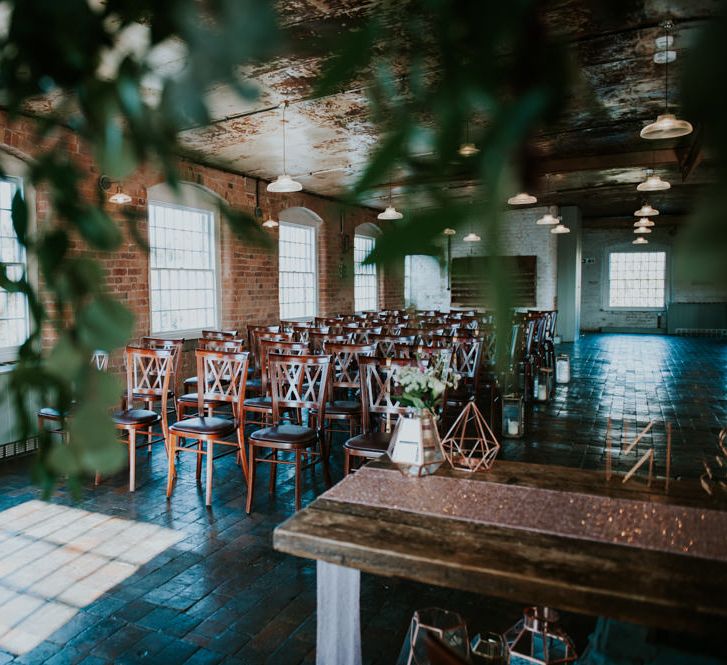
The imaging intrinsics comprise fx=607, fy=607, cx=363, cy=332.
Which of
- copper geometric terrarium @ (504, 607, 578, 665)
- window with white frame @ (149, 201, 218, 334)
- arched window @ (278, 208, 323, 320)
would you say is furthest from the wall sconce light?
arched window @ (278, 208, 323, 320)

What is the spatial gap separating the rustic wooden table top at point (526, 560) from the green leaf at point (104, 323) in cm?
A: 135

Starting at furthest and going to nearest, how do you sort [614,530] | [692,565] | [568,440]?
1. [568,440]
2. [614,530]
3. [692,565]

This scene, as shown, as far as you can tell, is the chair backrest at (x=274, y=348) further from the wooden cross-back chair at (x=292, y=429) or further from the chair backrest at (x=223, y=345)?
the wooden cross-back chair at (x=292, y=429)

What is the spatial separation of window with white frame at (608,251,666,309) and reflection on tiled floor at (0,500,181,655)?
18.7 metres

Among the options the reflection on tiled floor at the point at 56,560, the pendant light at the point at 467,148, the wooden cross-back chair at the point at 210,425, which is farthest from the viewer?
the wooden cross-back chair at the point at 210,425

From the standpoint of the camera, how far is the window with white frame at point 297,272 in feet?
35.6

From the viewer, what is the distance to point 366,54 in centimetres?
48

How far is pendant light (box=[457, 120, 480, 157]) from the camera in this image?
42cm

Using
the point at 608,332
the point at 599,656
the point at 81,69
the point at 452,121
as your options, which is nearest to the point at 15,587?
the point at 599,656

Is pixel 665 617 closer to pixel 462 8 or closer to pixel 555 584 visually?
pixel 555 584

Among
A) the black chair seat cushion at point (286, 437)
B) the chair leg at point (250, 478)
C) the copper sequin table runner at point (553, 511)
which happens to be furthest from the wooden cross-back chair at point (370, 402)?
the copper sequin table runner at point (553, 511)

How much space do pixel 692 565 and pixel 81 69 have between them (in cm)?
177

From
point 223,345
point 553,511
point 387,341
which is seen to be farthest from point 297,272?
point 553,511

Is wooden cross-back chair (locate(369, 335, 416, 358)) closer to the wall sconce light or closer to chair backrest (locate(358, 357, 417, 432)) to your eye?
chair backrest (locate(358, 357, 417, 432))
